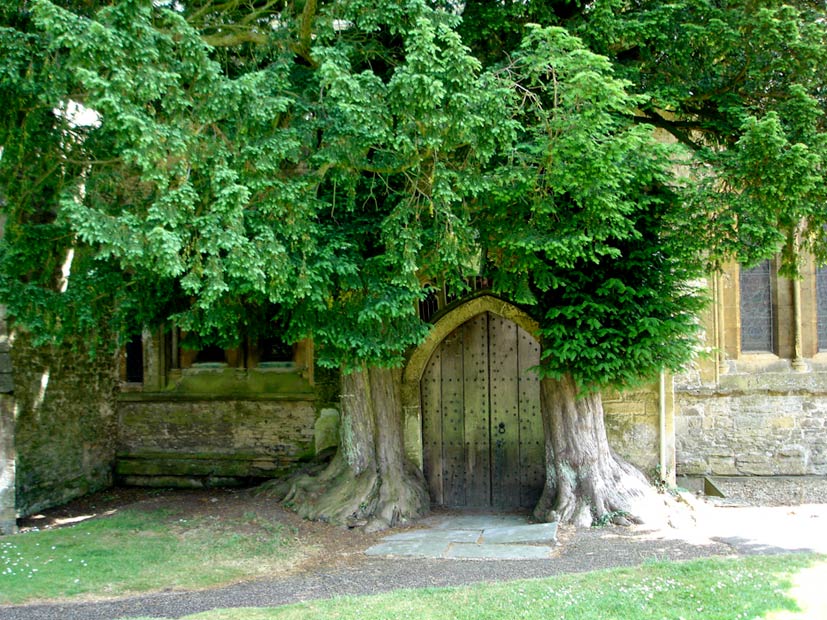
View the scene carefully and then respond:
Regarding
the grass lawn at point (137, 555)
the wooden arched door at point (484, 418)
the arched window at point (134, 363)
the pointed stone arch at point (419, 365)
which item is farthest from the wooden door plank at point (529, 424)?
the arched window at point (134, 363)

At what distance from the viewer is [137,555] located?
293 inches

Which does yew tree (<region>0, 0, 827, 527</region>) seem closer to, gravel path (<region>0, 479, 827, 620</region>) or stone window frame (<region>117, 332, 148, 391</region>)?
gravel path (<region>0, 479, 827, 620</region>)

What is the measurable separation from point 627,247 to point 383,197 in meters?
2.74

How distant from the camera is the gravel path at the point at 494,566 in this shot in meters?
5.94

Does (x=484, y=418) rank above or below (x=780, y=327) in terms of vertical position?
below

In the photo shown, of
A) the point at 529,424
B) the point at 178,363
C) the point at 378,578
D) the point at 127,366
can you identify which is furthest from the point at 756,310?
the point at 127,366

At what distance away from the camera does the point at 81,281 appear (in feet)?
24.4

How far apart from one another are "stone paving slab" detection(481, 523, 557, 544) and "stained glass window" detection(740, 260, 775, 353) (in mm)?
4899

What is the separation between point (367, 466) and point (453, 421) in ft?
5.76

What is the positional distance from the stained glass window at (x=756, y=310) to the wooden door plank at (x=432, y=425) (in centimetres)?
461

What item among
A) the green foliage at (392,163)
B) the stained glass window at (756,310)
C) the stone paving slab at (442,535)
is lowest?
the stone paving slab at (442,535)

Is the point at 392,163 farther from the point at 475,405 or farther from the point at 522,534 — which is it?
the point at 475,405

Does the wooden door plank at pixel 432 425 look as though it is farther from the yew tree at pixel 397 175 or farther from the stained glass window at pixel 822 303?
the stained glass window at pixel 822 303

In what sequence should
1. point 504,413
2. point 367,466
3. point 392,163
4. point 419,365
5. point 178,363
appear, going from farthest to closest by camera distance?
point 178,363, point 504,413, point 419,365, point 367,466, point 392,163
